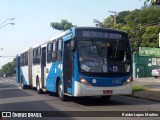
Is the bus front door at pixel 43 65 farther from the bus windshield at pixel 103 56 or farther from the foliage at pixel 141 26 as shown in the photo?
the foliage at pixel 141 26

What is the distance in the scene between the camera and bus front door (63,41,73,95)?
1717 cm

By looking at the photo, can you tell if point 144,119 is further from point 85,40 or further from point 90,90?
point 85,40

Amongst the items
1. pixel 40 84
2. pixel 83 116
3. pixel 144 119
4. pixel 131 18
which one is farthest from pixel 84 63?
pixel 131 18

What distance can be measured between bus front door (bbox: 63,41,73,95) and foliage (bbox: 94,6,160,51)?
47385mm

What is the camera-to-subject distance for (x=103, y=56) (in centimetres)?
1642

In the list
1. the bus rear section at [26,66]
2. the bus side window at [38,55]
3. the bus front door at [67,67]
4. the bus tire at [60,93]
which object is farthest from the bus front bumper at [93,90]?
the bus rear section at [26,66]

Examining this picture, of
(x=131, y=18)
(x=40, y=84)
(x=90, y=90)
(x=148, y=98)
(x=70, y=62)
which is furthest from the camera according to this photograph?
(x=131, y=18)

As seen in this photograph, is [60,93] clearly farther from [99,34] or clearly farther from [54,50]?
[99,34]

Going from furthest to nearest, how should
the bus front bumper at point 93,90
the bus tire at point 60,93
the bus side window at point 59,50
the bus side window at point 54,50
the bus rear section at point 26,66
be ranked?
the bus rear section at point 26,66
the bus side window at point 54,50
the bus side window at point 59,50
the bus tire at point 60,93
the bus front bumper at point 93,90

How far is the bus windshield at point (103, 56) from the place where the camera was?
16266mm

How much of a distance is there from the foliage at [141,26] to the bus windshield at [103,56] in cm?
4787

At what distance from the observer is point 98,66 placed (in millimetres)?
16297

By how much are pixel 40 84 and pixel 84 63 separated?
9015mm

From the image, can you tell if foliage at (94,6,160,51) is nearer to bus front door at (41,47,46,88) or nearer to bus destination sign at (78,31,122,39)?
bus front door at (41,47,46,88)
